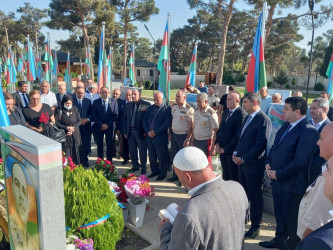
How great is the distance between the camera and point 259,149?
11.8 ft

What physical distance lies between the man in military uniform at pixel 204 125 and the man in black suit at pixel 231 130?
1.29 feet

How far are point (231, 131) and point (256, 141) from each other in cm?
79

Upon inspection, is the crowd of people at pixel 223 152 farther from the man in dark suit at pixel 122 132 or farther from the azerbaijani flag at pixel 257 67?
the azerbaijani flag at pixel 257 67

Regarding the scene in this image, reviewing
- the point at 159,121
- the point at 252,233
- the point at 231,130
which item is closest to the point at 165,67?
the point at 159,121

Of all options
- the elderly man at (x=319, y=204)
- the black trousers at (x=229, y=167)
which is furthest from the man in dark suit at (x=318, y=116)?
the elderly man at (x=319, y=204)

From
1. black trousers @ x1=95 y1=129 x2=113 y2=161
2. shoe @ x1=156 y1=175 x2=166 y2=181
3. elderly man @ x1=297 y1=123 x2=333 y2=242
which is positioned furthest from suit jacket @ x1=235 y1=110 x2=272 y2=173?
black trousers @ x1=95 y1=129 x2=113 y2=161

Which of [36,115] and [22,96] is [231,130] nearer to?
[36,115]

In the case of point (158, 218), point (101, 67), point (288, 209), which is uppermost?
point (101, 67)

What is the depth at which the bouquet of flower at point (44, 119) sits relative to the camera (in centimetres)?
492

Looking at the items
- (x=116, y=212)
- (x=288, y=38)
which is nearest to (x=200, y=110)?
(x=116, y=212)

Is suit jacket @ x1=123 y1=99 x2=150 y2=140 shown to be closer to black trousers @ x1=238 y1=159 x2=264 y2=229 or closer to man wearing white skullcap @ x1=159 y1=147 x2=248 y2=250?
black trousers @ x1=238 y1=159 x2=264 y2=229

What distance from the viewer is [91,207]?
291 cm

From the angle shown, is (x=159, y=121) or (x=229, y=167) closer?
(x=229, y=167)

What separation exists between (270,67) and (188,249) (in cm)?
4826
